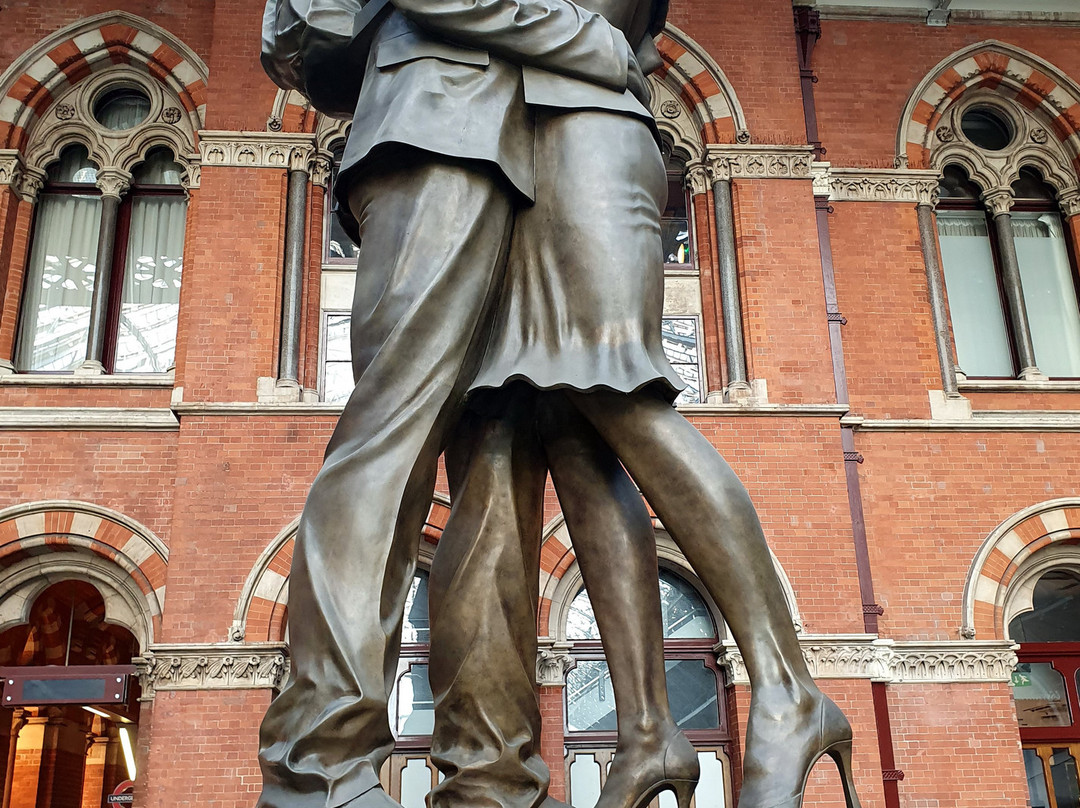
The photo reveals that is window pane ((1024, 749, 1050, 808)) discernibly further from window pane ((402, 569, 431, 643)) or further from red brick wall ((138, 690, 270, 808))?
red brick wall ((138, 690, 270, 808))

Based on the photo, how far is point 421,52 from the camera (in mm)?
2131

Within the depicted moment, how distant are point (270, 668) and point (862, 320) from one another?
6.23 m

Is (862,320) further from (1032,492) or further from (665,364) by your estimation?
(665,364)

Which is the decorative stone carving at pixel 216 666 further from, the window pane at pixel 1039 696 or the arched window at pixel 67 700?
the window pane at pixel 1039 696

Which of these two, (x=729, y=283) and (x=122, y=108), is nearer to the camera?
(x=729, y=283)

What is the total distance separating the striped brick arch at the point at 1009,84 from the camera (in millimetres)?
12234

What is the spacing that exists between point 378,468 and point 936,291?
10626mm

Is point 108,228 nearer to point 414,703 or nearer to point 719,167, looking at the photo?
point 414,703

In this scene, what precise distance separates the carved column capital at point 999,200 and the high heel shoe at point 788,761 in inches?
451

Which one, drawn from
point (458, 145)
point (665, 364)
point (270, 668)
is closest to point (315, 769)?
point (665, 364)

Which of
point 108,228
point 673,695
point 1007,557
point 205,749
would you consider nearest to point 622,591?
point 205,749

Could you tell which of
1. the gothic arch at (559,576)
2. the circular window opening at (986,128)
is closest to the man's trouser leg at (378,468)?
the gothic arch at (559,576)

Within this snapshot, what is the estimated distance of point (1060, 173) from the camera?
12.3 meters

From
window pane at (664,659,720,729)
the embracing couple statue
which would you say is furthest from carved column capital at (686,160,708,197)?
the embracing couple statue
